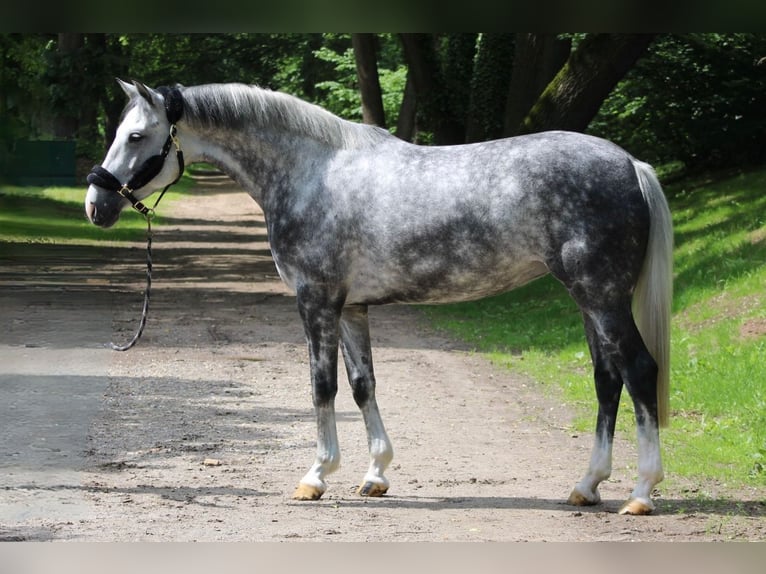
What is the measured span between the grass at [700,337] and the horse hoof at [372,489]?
2.08 m

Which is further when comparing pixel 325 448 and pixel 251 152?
pixel 251 152

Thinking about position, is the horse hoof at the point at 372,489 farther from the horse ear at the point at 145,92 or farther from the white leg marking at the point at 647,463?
the horse ear at the point at 145,92

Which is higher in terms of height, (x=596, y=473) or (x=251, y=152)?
(x=251, y=152)

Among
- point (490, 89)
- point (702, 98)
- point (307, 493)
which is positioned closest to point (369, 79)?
point (490, 89)

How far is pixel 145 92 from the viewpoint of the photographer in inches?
291

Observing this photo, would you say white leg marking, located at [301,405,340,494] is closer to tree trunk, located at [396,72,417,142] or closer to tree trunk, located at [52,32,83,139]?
tree trunk, located at [52,32,83,139]

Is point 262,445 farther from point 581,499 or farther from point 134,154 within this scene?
point 581,499

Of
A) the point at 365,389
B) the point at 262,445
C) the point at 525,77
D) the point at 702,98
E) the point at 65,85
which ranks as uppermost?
the point at 525,77

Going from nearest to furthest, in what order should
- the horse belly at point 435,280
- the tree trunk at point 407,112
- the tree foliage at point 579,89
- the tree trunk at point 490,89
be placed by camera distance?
the horse belly at point 435,280
the tree foliage at point 579,89
the tree trunk at point 490,89
the tree trunk at point 407,112

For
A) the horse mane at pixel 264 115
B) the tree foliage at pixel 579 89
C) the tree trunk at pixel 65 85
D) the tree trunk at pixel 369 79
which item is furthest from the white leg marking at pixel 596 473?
the tree trunk at pixel 65 85

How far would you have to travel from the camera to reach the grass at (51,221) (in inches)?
977

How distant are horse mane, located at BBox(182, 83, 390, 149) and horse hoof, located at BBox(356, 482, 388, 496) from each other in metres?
2.11

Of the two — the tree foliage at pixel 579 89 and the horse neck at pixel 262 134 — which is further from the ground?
the horse neck at pixel 262 134

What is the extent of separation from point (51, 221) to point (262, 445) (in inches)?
847
